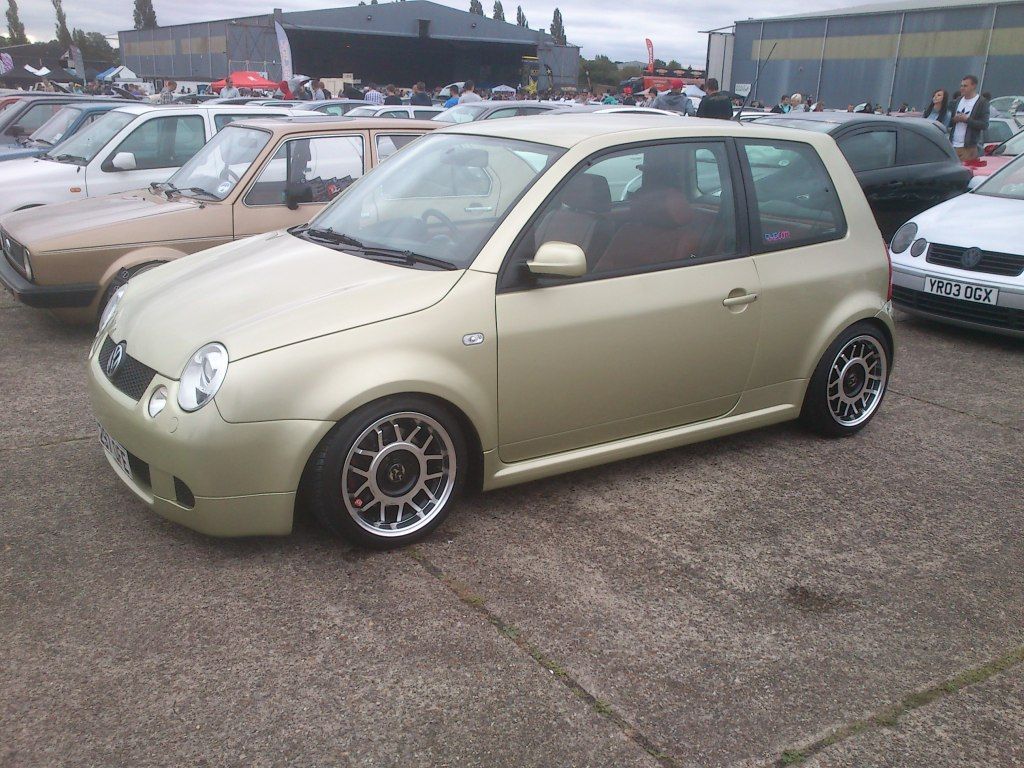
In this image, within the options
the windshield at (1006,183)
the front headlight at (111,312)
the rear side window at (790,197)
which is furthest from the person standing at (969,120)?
the front headlight at (111,312)

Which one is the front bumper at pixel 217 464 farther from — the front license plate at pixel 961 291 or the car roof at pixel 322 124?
the front license plate at pixel 961 291

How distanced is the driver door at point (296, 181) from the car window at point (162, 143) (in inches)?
89.9

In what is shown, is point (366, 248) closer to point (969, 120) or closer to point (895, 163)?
point (895, 163)

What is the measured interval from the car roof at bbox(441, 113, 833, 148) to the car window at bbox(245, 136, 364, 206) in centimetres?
201

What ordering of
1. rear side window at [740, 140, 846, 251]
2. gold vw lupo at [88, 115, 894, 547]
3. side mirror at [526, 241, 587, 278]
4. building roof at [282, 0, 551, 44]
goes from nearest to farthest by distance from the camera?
gold vw lupo at [88, 115, 894, 547] < side mirror at [526, 241, 587, 278] < rear side window at [740, 140, 846, 251] < building roof at [282, 0, 551, 44]

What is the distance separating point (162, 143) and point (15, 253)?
91.2 inches

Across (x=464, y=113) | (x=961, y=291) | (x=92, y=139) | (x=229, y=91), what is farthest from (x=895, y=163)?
(x=229, y=91)

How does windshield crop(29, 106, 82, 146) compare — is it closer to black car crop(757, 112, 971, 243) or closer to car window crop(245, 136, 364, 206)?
car window crop(245, 136, 364, 206)

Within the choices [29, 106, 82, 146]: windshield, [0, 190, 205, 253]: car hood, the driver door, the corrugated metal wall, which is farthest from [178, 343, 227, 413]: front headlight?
the corrugated metal wall

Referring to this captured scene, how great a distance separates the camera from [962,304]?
678 centimetres

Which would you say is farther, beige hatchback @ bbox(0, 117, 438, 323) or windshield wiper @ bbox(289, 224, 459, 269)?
beige hatchback @ bbox(0, 117, 438, 323)

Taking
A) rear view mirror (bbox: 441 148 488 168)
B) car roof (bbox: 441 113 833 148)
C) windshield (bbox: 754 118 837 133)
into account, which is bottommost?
windshield (bbox: 754 118 837 133)

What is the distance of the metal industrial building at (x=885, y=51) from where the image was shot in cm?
3209

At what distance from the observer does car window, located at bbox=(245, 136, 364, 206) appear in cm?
640
